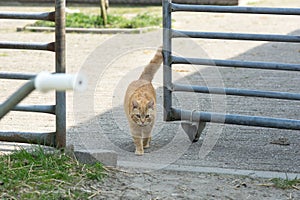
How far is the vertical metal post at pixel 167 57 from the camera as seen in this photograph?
19.3ft

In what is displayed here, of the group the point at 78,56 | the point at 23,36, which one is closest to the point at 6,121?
the point at 78,56

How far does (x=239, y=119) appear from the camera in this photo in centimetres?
569

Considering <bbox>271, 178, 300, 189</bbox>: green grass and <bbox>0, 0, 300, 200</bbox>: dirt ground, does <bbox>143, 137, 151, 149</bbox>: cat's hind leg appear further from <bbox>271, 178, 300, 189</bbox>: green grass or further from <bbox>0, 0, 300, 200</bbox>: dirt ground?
<bbox>271, 178, 300, 189</bbox>: green grass

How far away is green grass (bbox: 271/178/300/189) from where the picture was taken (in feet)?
16.1

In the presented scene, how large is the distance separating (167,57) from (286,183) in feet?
5.24

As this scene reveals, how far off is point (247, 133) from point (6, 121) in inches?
84.2

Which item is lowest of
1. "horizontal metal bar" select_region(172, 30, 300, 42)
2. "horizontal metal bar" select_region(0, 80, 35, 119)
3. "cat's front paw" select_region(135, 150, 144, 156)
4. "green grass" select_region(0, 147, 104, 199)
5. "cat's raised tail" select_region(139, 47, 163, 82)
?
"cat's front paw" select_region(135, 150, 144, 156)

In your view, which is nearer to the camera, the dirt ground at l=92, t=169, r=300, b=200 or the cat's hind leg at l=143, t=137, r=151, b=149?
the dirt ground at l=92, t=169, r=300, b=200

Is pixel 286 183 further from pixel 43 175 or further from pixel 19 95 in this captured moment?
pixel 19 95

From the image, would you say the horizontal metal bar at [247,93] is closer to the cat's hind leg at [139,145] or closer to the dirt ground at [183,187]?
the cat's hind leg at [139,145]

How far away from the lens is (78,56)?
10016 millimetres

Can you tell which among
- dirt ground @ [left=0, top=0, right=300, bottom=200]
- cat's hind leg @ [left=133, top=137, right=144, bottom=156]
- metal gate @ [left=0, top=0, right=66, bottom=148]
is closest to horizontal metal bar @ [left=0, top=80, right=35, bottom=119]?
dirt ground @ [left=0, top=0, right=300, bottom=200]

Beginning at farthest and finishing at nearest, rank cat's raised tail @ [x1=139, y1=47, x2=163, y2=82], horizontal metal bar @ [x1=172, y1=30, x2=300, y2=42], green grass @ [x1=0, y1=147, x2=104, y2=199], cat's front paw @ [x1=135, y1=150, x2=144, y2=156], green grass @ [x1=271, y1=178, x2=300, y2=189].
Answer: cat's raised tail @ [x1=139, y1=47, x2=163, y2=82], cat's front paw @ [x1=135, y1=150, x2=144, y2=156], horizontal metal bar @ [x1=172, y1=30, x2=300, y2=42], green grass @ [x1=271, y1=178, x2=300, y2=189], green grass @ [x1=0, y1=147, x2=104, y2=199]

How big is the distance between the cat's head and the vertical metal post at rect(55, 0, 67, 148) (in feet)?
2.48
